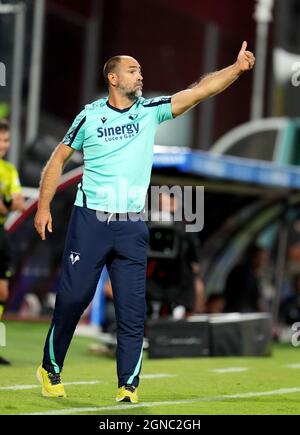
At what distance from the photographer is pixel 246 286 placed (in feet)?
64.4

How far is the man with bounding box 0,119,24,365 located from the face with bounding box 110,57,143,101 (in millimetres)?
3307

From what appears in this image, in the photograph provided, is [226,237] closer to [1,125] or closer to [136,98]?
[1,125]

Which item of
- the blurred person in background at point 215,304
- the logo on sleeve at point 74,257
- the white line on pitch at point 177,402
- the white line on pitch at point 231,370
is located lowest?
the blurred person in background at point 215,304

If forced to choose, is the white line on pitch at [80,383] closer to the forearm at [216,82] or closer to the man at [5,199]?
the man at [5,199]

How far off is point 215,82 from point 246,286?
1113cm

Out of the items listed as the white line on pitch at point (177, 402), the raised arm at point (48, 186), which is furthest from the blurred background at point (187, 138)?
the raised arm at point (48, 186)

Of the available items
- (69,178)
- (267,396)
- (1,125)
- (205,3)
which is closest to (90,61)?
(205,3)

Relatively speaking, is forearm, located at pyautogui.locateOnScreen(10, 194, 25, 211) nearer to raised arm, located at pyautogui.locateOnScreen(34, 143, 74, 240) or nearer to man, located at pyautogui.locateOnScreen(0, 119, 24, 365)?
man, located at pyautogui.locateOnScreen(0, 119, 24, 365)

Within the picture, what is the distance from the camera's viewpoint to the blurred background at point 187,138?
628 inches

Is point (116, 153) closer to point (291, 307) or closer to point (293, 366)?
point (293, 366)

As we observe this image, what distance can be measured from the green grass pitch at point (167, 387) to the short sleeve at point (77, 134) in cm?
170

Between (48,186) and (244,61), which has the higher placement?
(244,61)

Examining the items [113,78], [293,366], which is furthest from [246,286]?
[113,78]

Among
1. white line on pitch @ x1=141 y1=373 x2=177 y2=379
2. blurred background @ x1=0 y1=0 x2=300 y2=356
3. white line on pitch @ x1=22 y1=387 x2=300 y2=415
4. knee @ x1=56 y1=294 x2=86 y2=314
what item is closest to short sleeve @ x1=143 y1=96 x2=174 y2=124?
knee @ x1=56 y1=294 x2=86 y2=314
